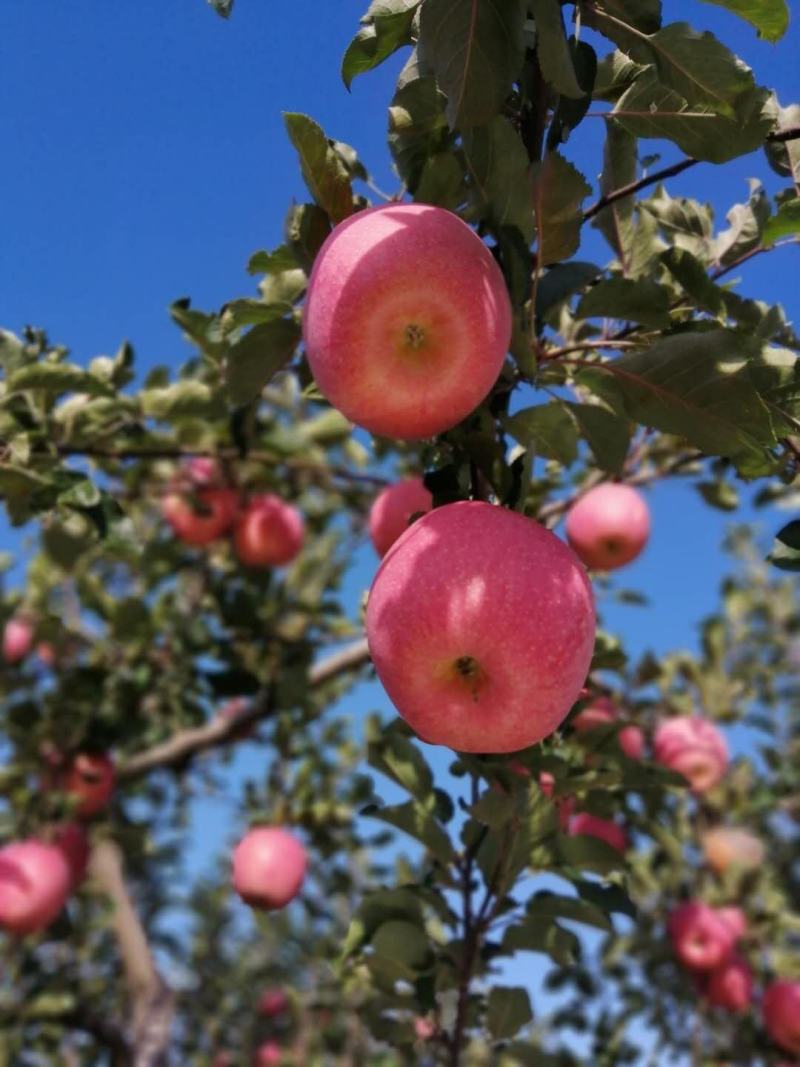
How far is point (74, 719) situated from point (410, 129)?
3365 millimetres

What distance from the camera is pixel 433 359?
1.25 metres

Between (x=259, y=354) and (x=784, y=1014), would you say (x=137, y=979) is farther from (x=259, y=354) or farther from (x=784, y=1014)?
(x=259, y=354)

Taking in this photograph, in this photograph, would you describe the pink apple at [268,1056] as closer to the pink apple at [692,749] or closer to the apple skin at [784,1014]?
the apple skin at [784,1014]

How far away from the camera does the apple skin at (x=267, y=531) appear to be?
3875 mm

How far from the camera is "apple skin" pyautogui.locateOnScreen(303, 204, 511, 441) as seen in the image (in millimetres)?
1221

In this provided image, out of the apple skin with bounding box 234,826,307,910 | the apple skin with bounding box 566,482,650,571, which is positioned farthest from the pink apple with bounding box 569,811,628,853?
the apple skin with bounding box 234,826,307,910

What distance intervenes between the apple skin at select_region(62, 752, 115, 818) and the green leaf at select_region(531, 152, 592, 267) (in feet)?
11.2

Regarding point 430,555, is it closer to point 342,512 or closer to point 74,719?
point 74,719

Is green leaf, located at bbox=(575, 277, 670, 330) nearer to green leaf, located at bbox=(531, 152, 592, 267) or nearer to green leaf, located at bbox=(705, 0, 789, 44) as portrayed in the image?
green leaf, located at bbox=(531, 152, 592, 267)

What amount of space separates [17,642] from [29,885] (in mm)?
1260

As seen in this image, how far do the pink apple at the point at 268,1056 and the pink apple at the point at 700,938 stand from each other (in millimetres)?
3220

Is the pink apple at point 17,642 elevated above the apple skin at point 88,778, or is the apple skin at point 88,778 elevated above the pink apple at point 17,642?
the pink apple at point 17,642

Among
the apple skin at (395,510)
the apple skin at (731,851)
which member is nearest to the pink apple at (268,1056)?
the apple skin at (731,851)

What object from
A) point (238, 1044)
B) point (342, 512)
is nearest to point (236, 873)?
point (342, 512)
